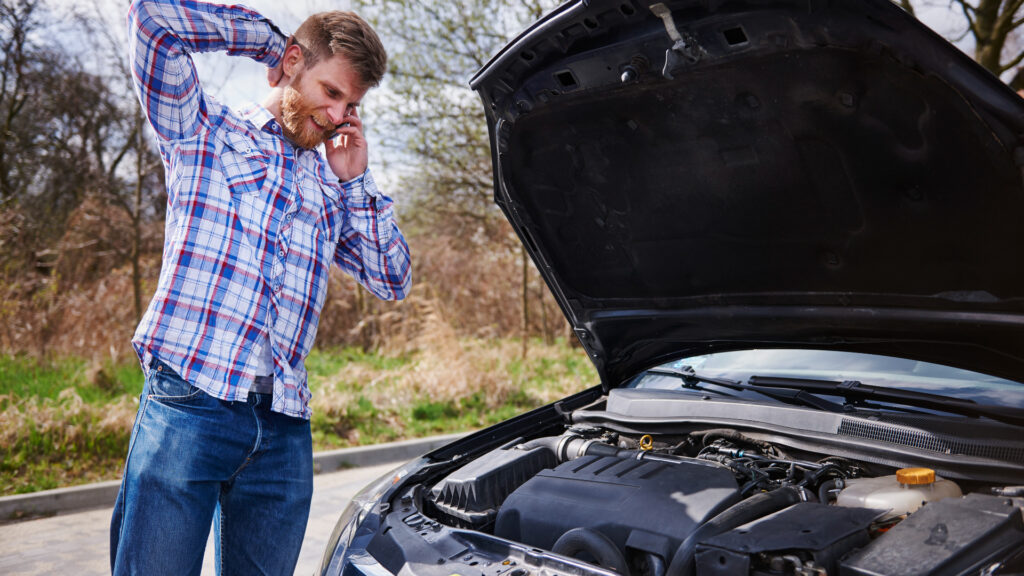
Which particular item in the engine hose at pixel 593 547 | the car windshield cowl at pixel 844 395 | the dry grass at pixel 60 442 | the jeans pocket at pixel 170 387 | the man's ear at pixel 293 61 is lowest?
the dry grass at pixel 60 442

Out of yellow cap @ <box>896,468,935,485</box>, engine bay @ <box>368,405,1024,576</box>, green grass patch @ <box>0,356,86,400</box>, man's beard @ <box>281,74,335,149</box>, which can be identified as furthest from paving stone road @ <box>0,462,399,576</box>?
yellow cap @ <box>896,468,935,485</box>

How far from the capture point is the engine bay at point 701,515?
1545mm

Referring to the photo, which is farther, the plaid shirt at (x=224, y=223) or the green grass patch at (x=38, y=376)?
A: the green grass patch at (x=38, y=376)

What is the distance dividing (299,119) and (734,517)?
159 cm

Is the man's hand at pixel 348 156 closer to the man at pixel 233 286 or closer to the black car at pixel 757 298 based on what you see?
the man at pixel 233 286

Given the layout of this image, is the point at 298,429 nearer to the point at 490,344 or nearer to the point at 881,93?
the point at 881,93

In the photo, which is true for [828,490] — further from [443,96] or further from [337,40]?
[443,96]

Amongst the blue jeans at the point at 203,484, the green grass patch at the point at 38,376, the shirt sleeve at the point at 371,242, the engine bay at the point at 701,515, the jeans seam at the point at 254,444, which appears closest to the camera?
the engine bay at the point at 701,515

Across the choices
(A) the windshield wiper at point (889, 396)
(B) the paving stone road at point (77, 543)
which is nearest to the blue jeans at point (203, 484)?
(A) the windshield wiper at point (889, 396)

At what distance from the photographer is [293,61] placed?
2055mm

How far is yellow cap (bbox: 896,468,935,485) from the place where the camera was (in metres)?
1.84

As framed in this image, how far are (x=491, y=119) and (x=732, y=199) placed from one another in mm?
832

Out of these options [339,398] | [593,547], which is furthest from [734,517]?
[339,398]

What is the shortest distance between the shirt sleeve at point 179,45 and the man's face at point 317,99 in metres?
0.14
